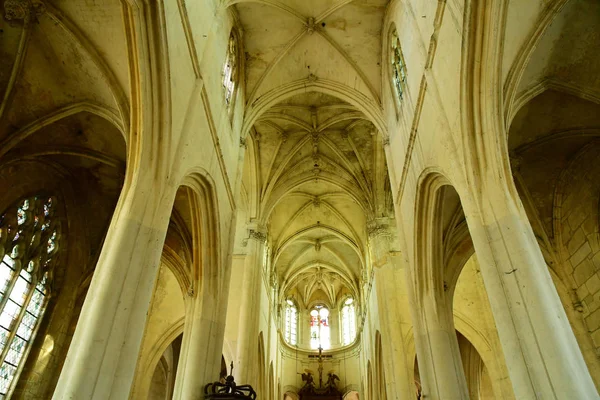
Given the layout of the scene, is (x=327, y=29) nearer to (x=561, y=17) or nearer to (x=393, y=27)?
(x=393, y=27)

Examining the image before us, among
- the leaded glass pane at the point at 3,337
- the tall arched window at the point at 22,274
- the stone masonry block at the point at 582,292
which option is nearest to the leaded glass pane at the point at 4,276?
the tall arched window at the point at 22,274

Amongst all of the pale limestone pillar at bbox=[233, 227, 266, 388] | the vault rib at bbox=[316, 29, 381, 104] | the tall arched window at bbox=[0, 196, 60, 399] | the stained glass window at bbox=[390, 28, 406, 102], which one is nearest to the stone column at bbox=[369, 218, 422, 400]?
the pale limestone pillar at bbox=[233, 227, 266, 388]

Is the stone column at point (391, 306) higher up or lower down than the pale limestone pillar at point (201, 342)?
higher up

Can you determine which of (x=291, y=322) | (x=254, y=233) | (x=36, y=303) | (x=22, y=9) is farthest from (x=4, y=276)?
(x=291, y=322)

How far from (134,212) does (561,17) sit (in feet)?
20.5

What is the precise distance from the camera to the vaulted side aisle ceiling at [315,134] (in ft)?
37.4

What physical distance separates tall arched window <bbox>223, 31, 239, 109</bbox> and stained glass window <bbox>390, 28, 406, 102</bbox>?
13.3 ft

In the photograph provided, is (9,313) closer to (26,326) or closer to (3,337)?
(3,337)

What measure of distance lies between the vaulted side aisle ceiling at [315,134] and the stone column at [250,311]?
1.23m

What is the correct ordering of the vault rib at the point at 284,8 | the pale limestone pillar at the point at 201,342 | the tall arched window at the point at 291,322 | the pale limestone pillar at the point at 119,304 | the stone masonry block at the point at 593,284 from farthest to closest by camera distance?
1. the tall arched window at the point at 291,322
2. the vault rib at the point at 284,8
3. the stone masonry block at the point at 593,284
4. the pale limestone pillar at the point at 201,342
5. the pale limestone pillar at the point at 119,304

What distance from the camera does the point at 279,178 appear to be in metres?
15.9

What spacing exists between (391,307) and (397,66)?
711cm

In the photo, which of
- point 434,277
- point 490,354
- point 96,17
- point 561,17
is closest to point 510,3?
point 561,17

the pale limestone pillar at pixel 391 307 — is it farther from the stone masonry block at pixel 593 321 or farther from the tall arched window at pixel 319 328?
the tall arched window at pixel 319 328
